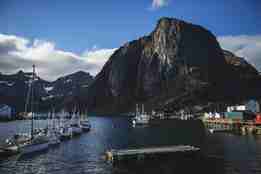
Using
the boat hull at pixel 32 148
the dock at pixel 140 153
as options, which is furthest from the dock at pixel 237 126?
the boat hull at pixel 32 148

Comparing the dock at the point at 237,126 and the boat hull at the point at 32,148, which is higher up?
the dock at the point at 237,126

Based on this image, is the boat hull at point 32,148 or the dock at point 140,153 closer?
the dock at point 140,153

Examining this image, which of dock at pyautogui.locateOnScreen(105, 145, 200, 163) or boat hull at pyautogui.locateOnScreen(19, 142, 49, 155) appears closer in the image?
dock at pyautogui.locateOnScreen(105, 145, 200, 163)

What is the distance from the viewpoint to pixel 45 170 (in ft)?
171

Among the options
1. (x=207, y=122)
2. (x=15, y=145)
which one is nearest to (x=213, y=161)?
(x=15, y=145)

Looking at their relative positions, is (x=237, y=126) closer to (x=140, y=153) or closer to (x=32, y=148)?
(x=140, y=153)

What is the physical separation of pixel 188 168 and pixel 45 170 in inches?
983

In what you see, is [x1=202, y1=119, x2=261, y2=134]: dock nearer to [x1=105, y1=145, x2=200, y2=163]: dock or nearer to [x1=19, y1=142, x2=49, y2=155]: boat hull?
[x1=105, y1=145, x2=200, y2=163]: dock

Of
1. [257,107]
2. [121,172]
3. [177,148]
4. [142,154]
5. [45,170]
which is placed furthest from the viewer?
[257,107]

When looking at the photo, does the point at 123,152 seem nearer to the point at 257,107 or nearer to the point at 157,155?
the point at 157,155

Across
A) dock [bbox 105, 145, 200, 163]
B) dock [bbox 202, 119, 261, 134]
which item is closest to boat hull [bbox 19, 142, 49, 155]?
dock [bbox 105, 145, 200, 163]

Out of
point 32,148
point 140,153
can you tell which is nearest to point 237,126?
point 140,153

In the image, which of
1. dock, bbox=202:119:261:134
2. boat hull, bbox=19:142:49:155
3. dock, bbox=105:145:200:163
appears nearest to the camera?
dock, bbox=105:145:200:163

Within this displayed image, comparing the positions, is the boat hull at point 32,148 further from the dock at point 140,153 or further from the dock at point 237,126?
the dock at point 237,126
